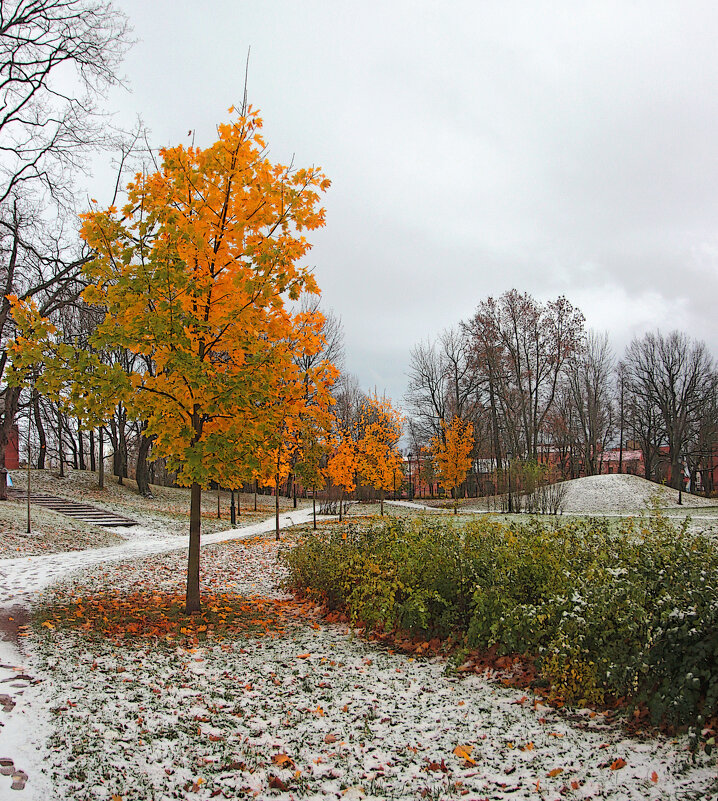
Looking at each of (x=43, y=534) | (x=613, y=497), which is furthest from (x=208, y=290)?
(x=613, y=497)

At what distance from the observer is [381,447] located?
2209 cm

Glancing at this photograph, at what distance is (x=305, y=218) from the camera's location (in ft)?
20.2

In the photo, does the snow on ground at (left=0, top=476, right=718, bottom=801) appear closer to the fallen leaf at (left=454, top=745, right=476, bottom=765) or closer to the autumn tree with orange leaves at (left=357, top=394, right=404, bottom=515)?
the fallen leaf at (left=454, top=745, right=476, bottom=765)

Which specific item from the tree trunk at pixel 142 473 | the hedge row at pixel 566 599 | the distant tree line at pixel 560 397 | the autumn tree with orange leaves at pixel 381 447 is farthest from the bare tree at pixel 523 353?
the hedge row at pixel 566 599

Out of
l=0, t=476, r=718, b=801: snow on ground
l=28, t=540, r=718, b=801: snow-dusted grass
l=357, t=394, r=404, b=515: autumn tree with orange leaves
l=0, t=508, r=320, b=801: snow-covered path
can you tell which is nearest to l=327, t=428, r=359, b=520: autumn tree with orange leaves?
l=357, t=394, r=404, b=515: autumn tree with orange leaves

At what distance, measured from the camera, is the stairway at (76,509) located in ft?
64.6

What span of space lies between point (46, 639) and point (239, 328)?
3375mm

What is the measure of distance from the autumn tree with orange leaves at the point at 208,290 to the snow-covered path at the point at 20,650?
2109 millimetres

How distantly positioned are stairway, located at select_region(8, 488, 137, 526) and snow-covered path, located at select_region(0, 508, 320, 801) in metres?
4.78

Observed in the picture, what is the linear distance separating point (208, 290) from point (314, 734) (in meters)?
4.10

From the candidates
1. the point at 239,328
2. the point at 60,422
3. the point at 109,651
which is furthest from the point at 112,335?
the point at 60,422

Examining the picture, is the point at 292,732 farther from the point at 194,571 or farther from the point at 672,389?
the point at 672,389

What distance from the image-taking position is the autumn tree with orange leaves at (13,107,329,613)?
215 inches

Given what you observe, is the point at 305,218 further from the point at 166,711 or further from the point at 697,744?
the point at 697,744
